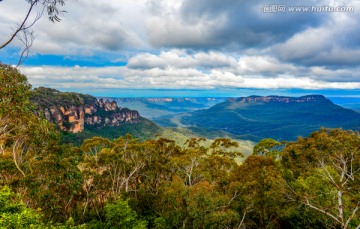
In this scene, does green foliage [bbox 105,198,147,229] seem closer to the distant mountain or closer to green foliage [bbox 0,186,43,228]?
green foliage [bbox 0,186,43,228]

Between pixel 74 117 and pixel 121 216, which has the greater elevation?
pixel 121 216

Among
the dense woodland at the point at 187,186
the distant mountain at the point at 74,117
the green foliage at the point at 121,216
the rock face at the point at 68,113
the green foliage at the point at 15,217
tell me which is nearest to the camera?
the green foliage at the point at 15,217

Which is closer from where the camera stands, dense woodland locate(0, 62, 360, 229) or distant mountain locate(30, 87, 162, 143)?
dense woodland locate(0, 62, 360, 229)

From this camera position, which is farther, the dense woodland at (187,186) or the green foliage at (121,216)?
the green foliage at (121,216)

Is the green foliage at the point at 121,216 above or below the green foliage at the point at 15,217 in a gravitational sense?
below

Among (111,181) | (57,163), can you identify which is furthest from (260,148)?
(57,163)

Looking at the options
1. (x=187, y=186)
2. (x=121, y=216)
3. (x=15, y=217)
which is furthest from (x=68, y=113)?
(x=15, y=217)

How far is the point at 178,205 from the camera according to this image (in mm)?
21531

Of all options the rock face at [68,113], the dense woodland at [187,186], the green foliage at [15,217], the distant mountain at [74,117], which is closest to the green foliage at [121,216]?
the dense woodland at [187,186]

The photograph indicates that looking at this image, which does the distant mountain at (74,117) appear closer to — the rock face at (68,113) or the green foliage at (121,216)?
the rock face at (68,113)

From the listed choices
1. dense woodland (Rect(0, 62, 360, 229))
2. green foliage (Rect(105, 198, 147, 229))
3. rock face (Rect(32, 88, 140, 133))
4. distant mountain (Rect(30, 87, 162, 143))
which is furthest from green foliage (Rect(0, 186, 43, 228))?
rock face (Rect(32, 88, 140, 133))

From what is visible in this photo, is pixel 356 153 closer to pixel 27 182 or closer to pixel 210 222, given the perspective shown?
pixel 210 222

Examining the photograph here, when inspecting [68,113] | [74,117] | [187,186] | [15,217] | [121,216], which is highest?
[15,217]

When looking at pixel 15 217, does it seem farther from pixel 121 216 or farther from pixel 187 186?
pixel 187 186
